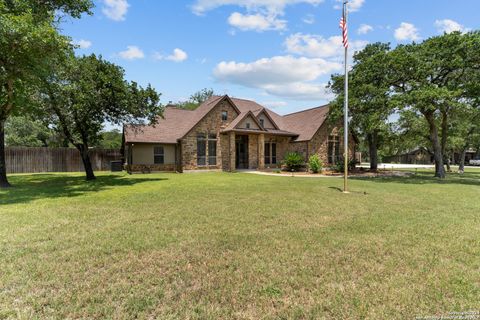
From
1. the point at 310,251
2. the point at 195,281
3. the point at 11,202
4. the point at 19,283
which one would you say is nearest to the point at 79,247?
the point at 19,283

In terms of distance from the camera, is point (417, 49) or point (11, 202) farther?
point (417, 49)

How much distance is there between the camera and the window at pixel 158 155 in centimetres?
2084

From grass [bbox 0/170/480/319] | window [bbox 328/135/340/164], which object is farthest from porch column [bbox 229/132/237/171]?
grass [bbox 0/170/480/319]

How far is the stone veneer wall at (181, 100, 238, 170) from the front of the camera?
2061cm

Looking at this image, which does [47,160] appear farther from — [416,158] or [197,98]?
[416,158]

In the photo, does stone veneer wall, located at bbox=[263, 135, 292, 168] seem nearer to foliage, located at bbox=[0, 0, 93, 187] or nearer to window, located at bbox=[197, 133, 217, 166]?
window, located at bbox=[197, 133, 217, 166]

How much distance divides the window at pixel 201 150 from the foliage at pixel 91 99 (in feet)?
20.0

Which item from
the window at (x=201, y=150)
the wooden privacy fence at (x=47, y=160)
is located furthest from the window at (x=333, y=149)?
the wooden privacy fence at (x=47, y=160)

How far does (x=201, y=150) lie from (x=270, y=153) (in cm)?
665

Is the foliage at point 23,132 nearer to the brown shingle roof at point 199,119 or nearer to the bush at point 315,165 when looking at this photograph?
the brown shingle roof at point 199,119

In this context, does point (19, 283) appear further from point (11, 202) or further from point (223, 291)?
point (11, 202)

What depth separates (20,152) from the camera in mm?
20703

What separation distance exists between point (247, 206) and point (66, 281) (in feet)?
16.5

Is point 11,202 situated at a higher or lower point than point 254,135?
lower
